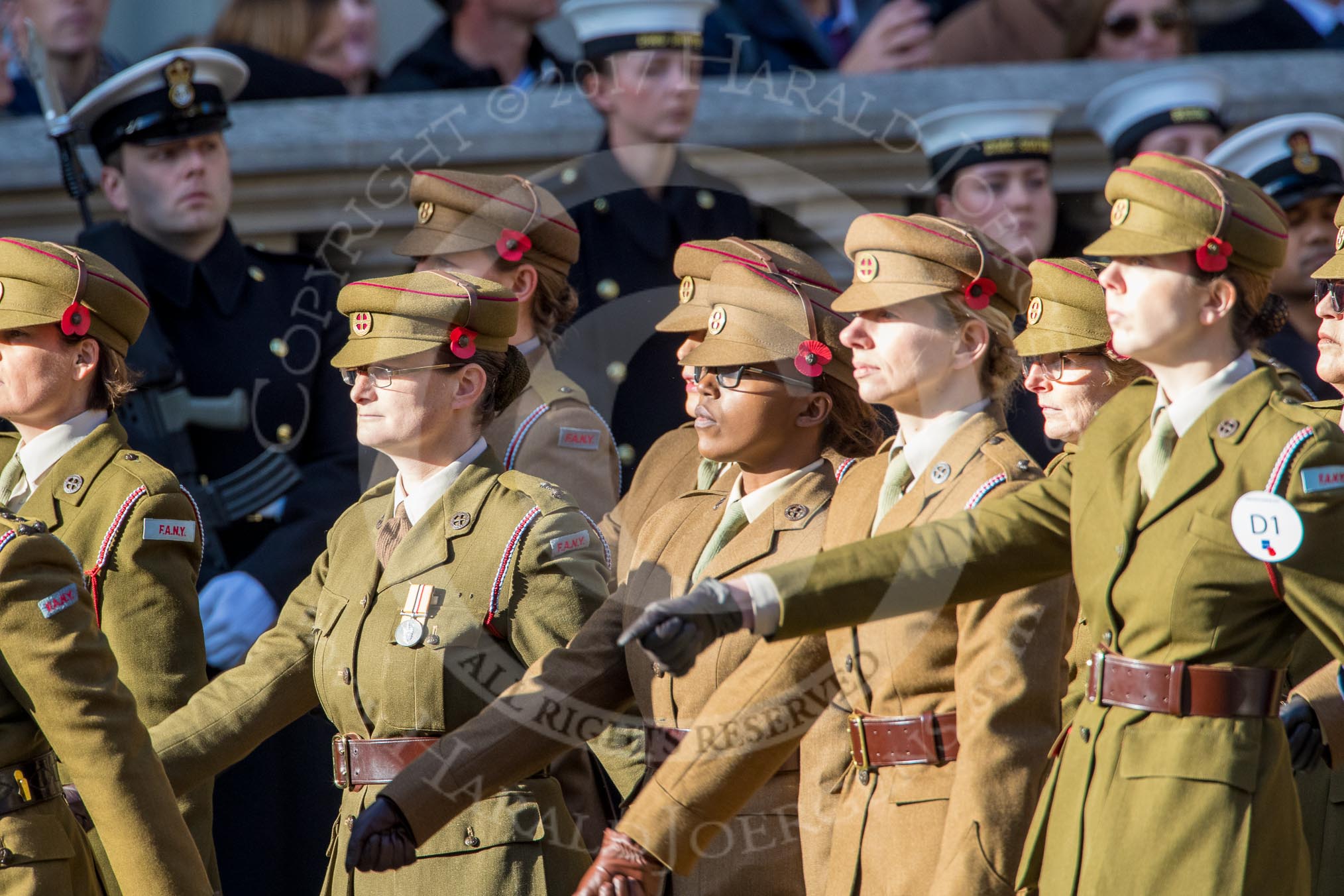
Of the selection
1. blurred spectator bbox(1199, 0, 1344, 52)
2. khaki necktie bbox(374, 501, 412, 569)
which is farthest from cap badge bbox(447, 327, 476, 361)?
blurred spectator bbox(1199, 0, 1344, 52)

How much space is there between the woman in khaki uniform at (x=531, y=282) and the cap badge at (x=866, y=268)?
127 centimetres

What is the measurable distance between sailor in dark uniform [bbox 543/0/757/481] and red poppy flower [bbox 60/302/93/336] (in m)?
1.61

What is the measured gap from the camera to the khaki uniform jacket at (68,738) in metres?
3.69

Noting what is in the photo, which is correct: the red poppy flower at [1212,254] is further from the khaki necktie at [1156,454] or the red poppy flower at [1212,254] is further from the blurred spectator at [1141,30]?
the blurred spectator at [1141,30]

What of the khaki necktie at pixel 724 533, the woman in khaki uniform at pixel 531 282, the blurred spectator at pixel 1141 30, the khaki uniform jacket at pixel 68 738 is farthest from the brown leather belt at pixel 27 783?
the blurred spectator at pixel 1141 30

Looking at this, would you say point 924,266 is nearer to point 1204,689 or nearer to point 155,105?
point 1204,689

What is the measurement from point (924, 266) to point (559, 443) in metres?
1.42

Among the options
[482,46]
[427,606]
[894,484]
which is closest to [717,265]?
[894,484]

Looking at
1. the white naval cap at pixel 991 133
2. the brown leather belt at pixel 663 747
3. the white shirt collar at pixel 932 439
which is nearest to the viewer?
the white shirt collar at pixel 932 439

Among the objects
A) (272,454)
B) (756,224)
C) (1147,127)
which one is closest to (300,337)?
(272,454)

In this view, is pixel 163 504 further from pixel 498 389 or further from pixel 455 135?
pixel 455 135

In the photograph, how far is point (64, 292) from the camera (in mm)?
4648

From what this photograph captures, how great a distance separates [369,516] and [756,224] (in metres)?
2.35

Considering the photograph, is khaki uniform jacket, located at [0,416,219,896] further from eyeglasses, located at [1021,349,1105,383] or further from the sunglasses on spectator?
the sunglasses on spectator
